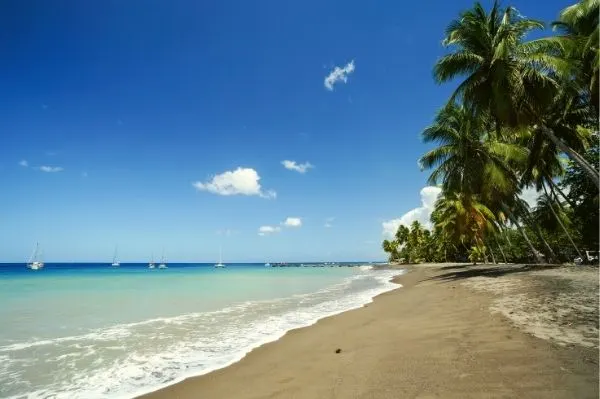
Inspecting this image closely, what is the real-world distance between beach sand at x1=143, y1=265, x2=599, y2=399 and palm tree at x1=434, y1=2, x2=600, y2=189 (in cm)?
982

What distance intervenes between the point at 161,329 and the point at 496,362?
28.3 feet

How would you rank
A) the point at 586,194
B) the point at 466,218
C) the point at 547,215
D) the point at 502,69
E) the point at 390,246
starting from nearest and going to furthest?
the point at 502,69 < the point at 586,194 < the point at 466,218 < the point at 547,215 < the point at 390,246

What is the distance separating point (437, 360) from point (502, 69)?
48.5ft

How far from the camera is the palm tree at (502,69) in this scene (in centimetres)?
1457

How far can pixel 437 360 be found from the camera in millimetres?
4863

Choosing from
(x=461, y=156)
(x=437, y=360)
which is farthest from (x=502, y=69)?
(x=437, y=360)

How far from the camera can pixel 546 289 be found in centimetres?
1002

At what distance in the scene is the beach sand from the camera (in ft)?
12.7

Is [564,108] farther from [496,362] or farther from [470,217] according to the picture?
[496,362]

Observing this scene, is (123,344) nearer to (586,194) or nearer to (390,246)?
(586,194)

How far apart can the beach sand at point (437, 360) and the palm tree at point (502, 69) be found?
9820 mm

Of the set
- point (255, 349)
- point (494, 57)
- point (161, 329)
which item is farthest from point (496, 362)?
point (494, 57)

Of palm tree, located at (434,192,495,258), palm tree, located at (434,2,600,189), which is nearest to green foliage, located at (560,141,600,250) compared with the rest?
palm tree, located at (434,192,495,258)

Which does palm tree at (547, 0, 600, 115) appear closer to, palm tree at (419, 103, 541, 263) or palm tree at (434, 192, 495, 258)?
palm tree at (419, 103, 541, 263)
